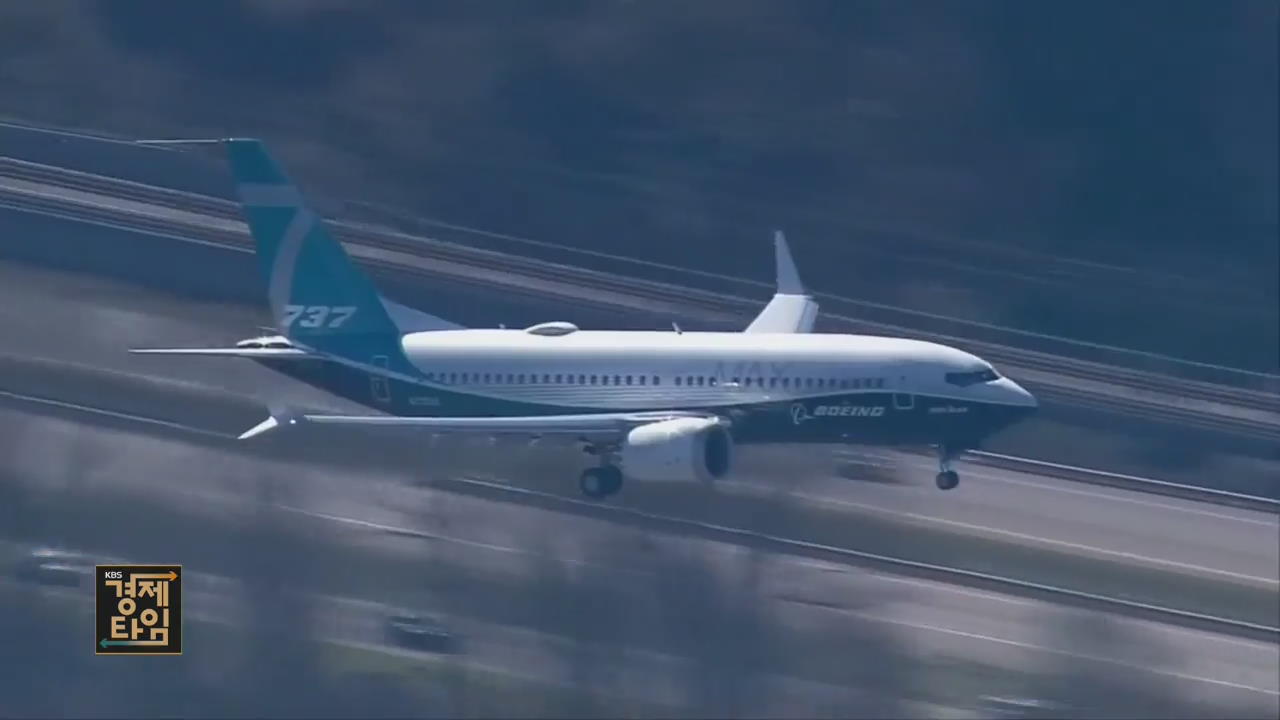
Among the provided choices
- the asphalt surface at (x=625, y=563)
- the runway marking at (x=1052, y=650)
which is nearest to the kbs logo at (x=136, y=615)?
the asphalt surface at (x=625, y=563)

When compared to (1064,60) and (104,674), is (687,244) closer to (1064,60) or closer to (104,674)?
(1064,60)

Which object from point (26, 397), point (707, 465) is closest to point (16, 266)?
point (26, 397)

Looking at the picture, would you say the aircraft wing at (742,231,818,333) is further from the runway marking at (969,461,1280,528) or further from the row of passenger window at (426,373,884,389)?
the runway marking at (969,461,1280,528)

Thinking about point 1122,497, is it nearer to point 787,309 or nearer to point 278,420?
point 787,309

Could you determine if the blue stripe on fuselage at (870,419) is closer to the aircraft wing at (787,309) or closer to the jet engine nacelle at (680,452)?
the jet engine nacelle at (680,452)

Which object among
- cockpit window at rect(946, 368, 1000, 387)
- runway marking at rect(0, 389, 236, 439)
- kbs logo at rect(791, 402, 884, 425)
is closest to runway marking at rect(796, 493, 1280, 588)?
kbs logo at rect(791, 402, 884, 425)
